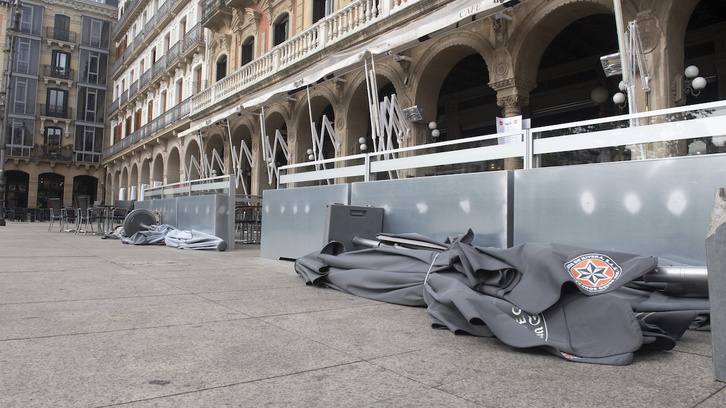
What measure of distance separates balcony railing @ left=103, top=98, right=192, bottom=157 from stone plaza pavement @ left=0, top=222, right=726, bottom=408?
21320 mm

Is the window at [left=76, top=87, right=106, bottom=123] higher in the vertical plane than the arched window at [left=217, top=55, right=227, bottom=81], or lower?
higher

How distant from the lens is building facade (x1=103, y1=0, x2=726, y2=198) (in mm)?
7965

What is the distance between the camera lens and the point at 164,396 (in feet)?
6.08

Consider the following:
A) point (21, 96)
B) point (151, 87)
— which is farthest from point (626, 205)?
point (21, 96)

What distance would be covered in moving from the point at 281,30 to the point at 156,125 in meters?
13.3

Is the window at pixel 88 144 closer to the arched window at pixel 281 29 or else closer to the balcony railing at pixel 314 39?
the balcony railing at pixel 314 39

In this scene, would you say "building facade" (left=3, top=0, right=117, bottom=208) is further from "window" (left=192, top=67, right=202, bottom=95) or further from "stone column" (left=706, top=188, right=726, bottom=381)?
"stone column" (left=706, top=188, right=726, bottom=381)

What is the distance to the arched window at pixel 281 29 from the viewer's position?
1764 centimetres

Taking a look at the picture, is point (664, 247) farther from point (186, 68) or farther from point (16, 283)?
point (186, 68)

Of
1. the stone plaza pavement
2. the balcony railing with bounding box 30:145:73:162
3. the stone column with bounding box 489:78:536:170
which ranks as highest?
the balcony railing with bounding box 30:145:73:162

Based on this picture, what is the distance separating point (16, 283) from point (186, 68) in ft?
75.8

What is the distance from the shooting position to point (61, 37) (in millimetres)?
39500

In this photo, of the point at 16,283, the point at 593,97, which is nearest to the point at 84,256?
the point at 16,283

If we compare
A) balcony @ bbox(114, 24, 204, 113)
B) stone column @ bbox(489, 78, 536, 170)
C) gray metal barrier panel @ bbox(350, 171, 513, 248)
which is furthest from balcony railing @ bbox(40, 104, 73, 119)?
gray metal barrier panel @ bbox(350, 171, 513, 248)
